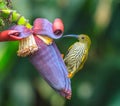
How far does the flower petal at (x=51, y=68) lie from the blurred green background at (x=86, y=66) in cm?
183

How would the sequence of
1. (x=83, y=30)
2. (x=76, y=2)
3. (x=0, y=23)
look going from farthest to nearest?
1. (x=83, y=30)
2. (x=76, y=2)
3. (x=0, y=23)

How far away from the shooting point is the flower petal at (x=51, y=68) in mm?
1355

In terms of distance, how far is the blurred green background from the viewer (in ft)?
11.0

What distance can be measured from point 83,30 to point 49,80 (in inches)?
85.3

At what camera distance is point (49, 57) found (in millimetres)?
1381

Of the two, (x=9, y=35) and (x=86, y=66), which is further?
(x=86, y=66)

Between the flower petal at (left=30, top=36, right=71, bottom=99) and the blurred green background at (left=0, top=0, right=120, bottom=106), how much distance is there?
5.99 feet

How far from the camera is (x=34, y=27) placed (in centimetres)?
138

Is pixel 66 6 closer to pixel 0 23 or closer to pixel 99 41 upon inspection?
pixel 99 41

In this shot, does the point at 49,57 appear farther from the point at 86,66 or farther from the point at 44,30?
the point at 86,66

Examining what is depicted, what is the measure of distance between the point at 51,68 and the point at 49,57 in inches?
1.1

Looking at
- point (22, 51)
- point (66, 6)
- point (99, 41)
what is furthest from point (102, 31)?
point (22, 51)

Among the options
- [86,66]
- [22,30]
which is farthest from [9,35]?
[86,66]

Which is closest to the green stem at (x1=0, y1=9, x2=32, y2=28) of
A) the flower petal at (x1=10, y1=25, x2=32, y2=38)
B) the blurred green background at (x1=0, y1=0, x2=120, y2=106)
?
the flower petal at (x1=10, y1=25, x2=32, y2=38)
